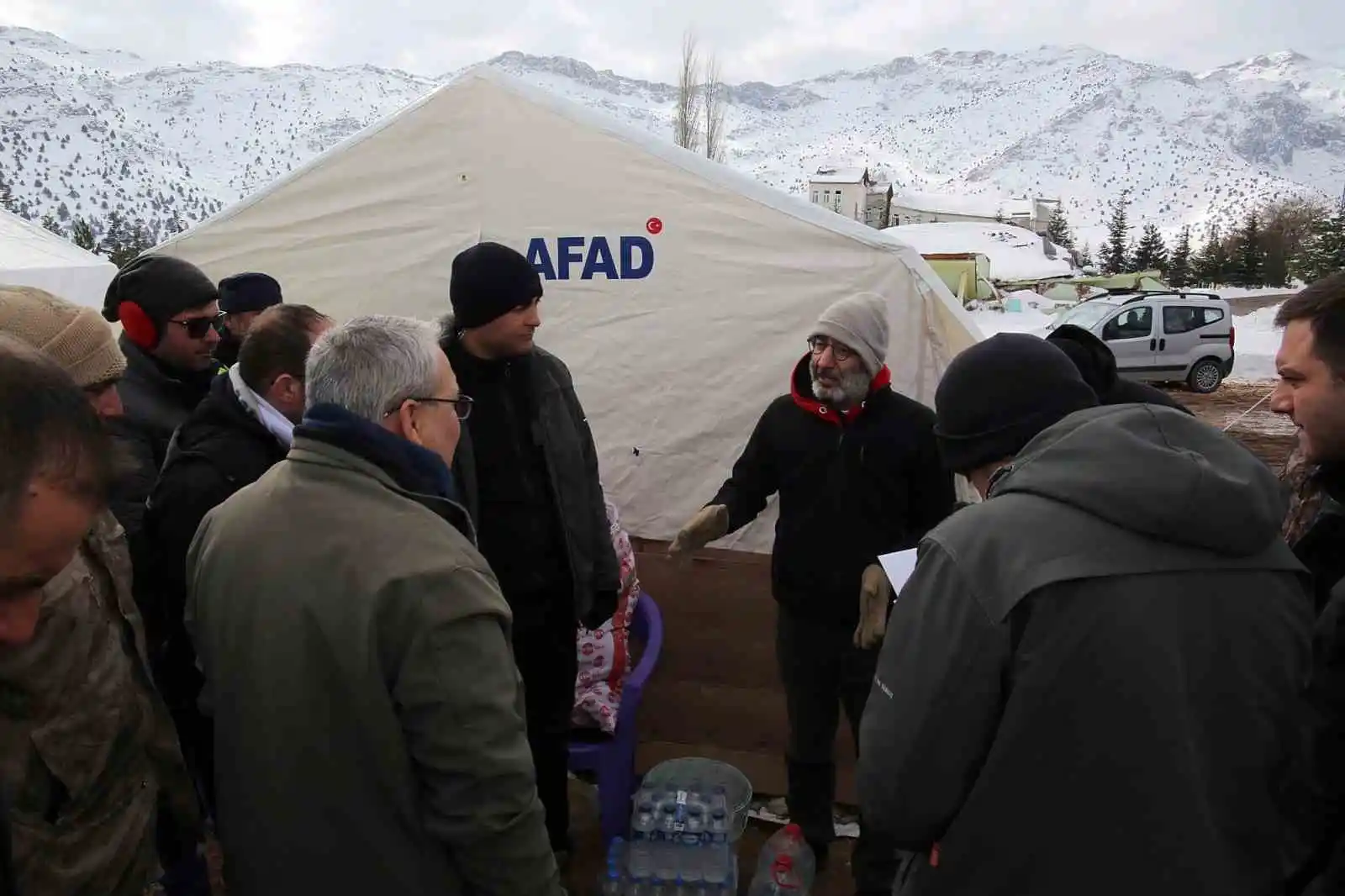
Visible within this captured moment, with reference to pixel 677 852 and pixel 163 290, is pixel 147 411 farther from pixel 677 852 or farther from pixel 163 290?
pixel 677 852

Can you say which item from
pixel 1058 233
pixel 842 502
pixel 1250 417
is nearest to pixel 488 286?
pixel 842 502

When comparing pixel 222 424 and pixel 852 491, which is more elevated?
pixel 222 424

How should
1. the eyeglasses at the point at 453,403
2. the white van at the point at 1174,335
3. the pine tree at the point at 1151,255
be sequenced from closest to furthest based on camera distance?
1. the eyeglasses at the point at 453,403
2. the white van at the point at 1174,335
3. the pine tree at the point at 1151,255

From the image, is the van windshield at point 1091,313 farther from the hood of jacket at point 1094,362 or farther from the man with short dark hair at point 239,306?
the man with short dark hair at point 239,306

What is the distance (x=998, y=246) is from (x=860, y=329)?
59694 millimetres

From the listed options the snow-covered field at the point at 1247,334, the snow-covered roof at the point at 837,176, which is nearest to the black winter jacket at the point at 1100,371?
the snow-covered field at the point at 1247,334

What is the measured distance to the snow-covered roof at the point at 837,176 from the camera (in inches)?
3130

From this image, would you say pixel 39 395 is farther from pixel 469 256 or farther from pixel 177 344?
pixel 177 344

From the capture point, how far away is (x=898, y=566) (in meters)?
2.13

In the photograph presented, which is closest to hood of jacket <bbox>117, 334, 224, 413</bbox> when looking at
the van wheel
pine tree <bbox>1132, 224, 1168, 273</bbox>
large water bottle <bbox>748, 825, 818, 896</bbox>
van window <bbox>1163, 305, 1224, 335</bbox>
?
large water bottle <bbox>748, 825, 818, 896</bbox>

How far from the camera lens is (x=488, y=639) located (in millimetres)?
1286

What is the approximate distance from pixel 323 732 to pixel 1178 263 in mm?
49953

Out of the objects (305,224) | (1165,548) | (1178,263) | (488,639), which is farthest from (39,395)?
(1178,263)

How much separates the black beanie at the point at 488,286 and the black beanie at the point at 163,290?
820mm
